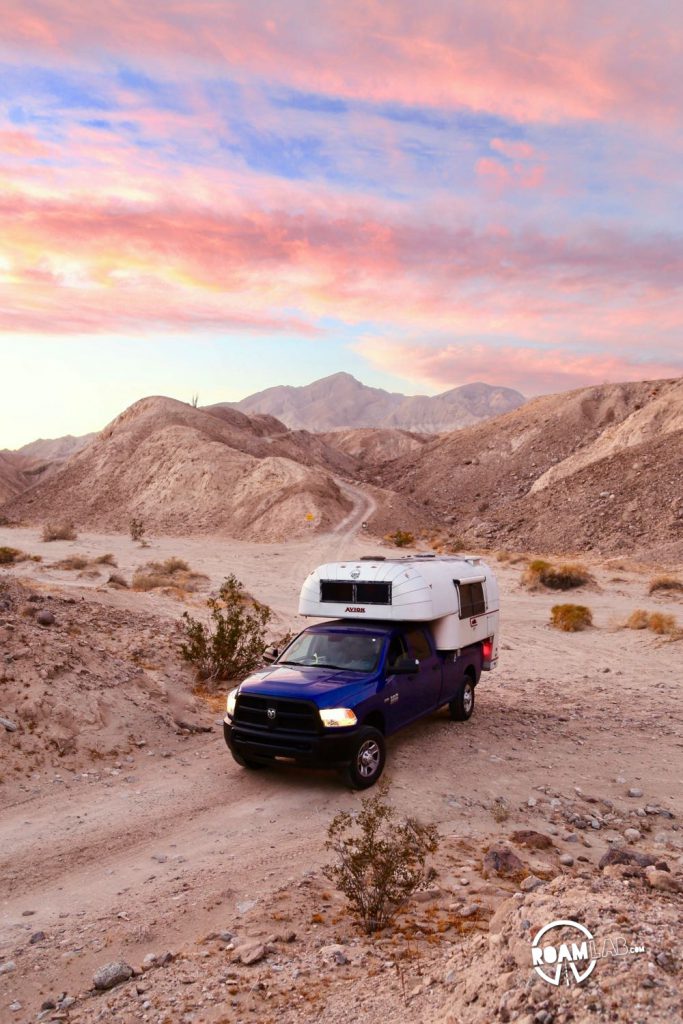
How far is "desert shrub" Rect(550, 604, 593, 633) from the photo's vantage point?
71.4 ft

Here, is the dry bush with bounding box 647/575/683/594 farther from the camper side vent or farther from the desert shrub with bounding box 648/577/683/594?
the camper side vent

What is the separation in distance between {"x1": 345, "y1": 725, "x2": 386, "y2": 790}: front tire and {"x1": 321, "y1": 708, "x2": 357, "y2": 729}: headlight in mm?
263

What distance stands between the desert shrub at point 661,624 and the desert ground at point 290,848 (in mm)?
3490

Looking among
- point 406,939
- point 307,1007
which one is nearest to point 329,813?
point 406,939

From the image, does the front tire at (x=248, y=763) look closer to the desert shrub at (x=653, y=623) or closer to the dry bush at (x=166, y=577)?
the desert shrub at (x=653, y=623)

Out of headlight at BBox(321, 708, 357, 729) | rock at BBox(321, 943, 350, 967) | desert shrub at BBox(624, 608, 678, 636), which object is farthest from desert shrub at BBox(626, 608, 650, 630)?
rock at BBox(321, 943, 350, 967)

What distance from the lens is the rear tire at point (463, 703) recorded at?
12016 mm

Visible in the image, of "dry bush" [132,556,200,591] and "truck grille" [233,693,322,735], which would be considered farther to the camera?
"dry bush" [132,556,200,591]

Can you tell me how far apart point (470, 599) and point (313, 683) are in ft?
13.2

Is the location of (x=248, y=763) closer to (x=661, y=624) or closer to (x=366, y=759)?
(x=366, y=759)

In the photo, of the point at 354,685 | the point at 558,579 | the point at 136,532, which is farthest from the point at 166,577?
the point at 136,532

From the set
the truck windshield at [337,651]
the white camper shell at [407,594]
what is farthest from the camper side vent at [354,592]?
the truck windshield at [337,651]

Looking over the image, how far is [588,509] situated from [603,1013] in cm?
4694

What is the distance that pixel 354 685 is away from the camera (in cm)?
931
